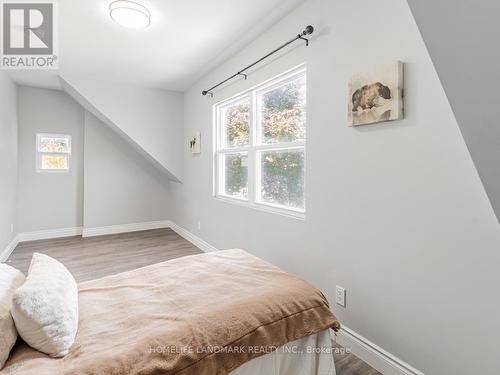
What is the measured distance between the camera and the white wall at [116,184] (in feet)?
15.5

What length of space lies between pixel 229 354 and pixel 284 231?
134 centimetres

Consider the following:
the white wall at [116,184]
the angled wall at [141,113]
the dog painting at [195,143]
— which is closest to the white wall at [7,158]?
the angled wall at [141,113]

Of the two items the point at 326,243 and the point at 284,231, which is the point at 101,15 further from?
the point at 326,243

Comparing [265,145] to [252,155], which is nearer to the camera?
[265,145]

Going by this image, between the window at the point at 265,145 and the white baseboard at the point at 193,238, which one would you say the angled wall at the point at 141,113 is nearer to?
the white baseboard at the point at 193,238

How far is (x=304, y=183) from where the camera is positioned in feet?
7.34

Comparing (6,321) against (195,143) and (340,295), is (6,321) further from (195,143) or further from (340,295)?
(195,143)

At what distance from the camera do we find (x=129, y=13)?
2.13 metres

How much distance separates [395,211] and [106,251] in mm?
3894

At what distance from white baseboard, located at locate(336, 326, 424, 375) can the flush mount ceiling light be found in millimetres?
2854

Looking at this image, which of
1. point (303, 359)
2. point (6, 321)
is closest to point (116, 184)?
point (6, 321)

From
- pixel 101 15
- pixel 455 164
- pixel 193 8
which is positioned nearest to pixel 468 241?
pixel 455 164

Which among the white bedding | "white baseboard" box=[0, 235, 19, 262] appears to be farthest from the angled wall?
the white bedding

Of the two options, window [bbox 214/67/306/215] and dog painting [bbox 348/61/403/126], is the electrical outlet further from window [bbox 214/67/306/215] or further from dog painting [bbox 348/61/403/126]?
→ dog painting [bbox 348/61/403/126]
